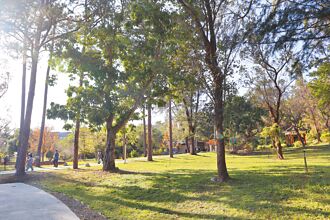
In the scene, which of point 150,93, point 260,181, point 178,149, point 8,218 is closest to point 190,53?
point 150,93

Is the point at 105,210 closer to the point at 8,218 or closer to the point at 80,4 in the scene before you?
the point at 8,218

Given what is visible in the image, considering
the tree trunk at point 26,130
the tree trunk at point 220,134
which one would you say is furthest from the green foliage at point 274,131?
the tree trunk at point 26,130

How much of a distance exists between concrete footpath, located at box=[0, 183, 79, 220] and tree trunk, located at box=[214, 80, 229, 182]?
5.22 metres

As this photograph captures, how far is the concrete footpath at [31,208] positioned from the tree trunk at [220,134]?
522 centimetres

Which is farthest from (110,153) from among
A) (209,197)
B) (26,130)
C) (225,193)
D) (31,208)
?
(225,193)

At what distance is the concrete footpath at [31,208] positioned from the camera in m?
6.17

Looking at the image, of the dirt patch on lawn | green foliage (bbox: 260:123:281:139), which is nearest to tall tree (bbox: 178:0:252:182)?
the dirt patch on lawn

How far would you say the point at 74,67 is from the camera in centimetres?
1391

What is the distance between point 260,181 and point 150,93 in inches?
272

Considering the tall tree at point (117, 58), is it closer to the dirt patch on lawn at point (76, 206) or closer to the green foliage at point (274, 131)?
the dirt patch on lawn at point (76, 206)

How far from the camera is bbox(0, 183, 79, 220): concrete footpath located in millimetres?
6166

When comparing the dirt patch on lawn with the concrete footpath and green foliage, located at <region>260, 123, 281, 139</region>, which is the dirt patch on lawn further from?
green foliage, located at <region>260, 123, 281, 139</region>

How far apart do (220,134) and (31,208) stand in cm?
628

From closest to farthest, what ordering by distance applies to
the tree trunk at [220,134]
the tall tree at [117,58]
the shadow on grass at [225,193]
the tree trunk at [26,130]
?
the shadow on grass at [225,193], the tree trunk at [220,134], the tall tree at [117,58], the tree trunk at [26,130]
